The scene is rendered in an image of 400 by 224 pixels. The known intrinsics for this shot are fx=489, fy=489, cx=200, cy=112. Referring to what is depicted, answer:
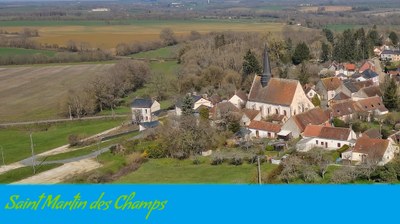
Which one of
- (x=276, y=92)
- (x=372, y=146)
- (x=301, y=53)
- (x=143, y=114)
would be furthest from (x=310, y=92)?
(x=301, y=53)

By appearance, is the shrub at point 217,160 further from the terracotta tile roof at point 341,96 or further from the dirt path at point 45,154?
the terracotta tile roof at point 341,96

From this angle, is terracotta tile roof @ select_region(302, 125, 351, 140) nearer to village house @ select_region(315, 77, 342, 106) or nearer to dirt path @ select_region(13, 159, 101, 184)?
village house @ select_region(315, 77, 342, 106)

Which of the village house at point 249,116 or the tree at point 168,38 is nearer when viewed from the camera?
the village house at point 249,116

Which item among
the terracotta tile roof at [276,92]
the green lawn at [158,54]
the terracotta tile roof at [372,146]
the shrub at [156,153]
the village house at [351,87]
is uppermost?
the terracotta tile roof at [276,92]

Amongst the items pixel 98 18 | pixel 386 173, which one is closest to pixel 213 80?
pixel 386 173

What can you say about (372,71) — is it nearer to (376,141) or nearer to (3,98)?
(376,141)

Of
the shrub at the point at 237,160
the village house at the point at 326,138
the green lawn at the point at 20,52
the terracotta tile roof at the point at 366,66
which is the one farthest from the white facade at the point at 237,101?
the green lawn at the point at 20,52
